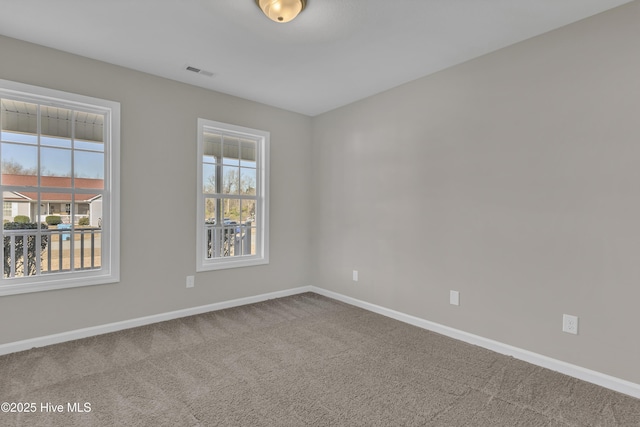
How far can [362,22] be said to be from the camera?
2.38m

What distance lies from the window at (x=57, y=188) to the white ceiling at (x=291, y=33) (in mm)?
539

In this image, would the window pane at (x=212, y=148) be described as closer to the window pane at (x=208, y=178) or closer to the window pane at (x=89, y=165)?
the window pane at (x=208, y=178)

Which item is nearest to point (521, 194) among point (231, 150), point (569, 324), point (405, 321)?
point (569, 324)

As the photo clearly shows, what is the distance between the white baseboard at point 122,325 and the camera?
8.76 ft

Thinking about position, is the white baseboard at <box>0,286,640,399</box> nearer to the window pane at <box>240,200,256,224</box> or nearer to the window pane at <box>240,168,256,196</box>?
the window pane at <box>240,200,256,224</box>

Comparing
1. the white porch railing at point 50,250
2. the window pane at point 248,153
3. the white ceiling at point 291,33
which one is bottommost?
the white porch railing at point 50,250

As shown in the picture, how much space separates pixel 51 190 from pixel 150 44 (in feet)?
5.21

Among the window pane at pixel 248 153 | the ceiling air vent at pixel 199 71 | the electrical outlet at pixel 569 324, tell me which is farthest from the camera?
the window pane at pixel 248 153

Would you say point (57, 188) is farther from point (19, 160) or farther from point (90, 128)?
point (90, 128)

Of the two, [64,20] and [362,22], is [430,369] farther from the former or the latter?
[64,20]

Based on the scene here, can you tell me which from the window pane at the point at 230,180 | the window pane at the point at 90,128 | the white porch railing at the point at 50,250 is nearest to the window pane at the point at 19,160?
the window pane at the point at 90,128

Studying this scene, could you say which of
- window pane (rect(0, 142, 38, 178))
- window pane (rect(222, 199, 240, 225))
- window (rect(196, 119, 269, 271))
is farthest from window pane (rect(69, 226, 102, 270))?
window pane (rect(222, 199, 240, 225))

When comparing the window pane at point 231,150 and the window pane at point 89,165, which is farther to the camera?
the window pane at point 231,150

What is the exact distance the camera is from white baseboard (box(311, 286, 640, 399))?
2156 millimetres
